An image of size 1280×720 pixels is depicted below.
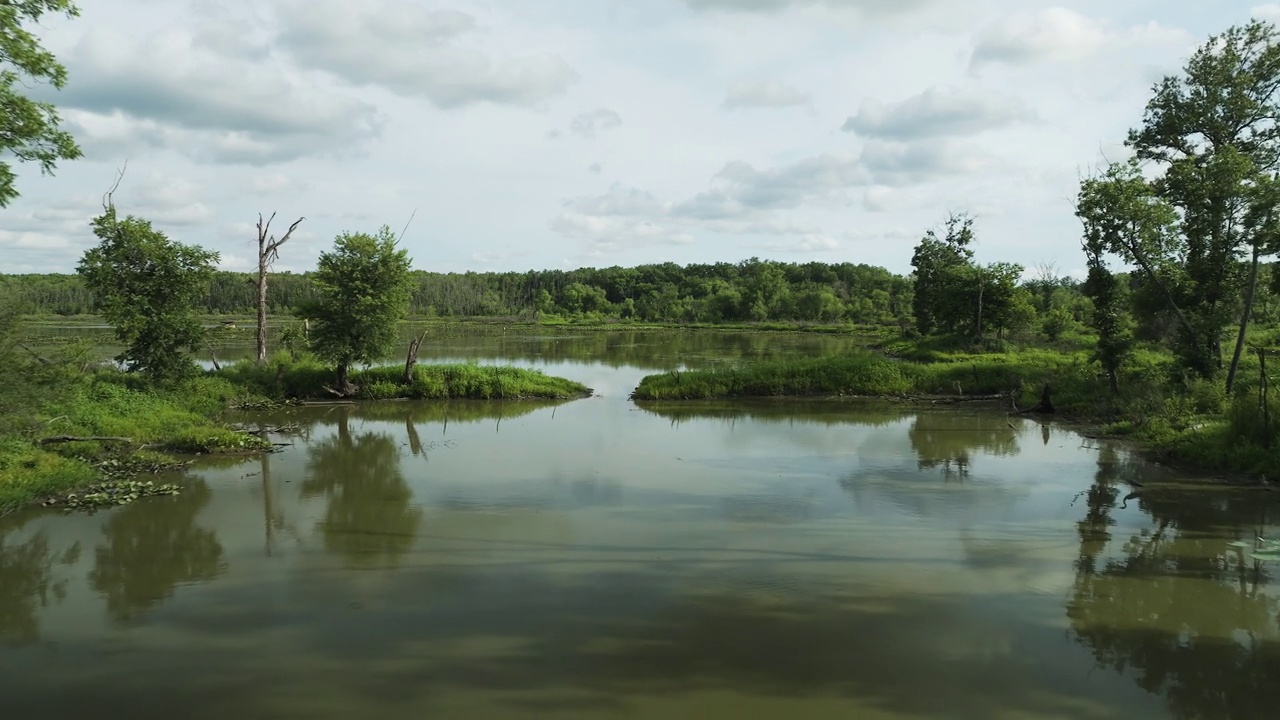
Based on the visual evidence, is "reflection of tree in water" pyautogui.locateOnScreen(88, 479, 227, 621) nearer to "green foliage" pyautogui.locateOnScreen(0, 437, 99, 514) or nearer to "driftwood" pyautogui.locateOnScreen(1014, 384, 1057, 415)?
"green foliage" pyautogui.locateOnScreen(0, 437, 99, 514)

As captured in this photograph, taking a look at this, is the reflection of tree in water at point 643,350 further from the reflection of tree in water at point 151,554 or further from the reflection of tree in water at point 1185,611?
the reflection of tree in water at point 1185,611

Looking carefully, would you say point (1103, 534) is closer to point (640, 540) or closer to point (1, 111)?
point (640, 540)

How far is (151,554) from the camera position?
995 cm

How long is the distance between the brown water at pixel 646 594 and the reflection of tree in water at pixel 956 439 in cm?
42

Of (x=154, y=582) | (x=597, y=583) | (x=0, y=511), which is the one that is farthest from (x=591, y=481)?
(x=0, y=511)

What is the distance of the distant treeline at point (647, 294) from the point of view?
8638 centimetres

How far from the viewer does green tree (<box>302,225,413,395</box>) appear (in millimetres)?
23578

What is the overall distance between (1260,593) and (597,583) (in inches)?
309

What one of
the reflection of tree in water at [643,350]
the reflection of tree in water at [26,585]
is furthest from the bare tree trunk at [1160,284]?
the reflection of tree in water at [26,585]

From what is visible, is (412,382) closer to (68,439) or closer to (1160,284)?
(68,439)

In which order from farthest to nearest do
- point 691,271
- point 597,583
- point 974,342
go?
point 691,271, point 974,342, point 597,583

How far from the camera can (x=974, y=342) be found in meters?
38.3

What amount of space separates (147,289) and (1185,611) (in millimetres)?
23128

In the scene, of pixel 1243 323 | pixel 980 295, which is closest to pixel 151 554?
pixel 1243 323
